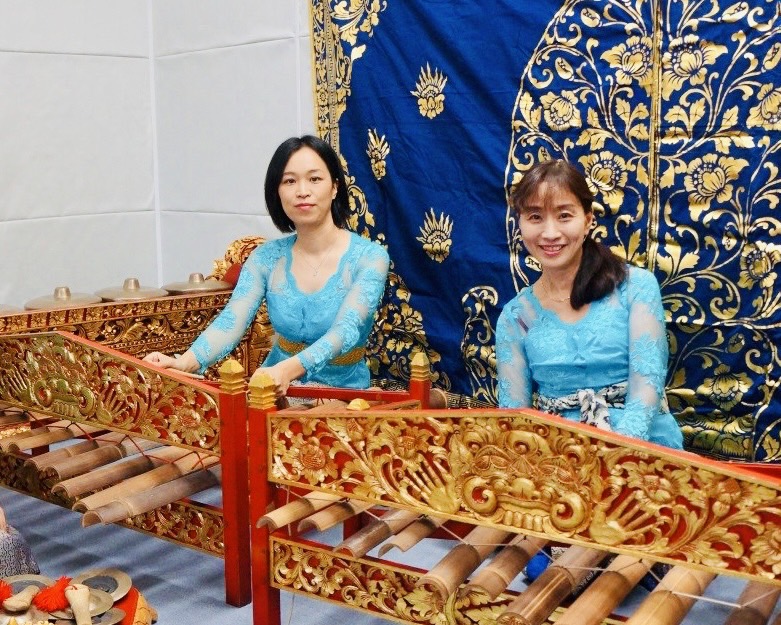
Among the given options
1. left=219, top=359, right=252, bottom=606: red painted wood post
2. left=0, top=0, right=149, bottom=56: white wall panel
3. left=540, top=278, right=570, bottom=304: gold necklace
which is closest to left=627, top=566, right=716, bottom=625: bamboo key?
left=540, top=278, right=570, bottom=304: gold necklace

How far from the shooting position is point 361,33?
3484 mm

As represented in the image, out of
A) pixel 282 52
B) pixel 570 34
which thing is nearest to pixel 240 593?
pixel 570 34

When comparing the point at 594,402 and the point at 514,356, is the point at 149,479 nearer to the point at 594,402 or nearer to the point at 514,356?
the point at 514,356

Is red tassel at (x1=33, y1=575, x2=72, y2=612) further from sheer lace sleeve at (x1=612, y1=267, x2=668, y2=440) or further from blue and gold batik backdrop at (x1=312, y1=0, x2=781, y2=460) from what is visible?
blue and gold batik backdrop at (x1=312, y1=0, x2=781, y2=460)

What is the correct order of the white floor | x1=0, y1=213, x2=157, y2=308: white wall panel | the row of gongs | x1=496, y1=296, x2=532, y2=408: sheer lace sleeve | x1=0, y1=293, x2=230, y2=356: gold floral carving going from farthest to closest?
x1=0, y1=213, x2=157, y2=308: white wall panel
the row of gongs
x1=0, y1=293, x2=230, y2=356: gold floral carving
x1=496, y1=296, x2=532, y2=408: sheer lace sleeve
the white floor

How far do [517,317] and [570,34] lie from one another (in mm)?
1075

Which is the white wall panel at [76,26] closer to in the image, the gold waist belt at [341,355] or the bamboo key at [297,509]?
the gold waist belt at [341,355]

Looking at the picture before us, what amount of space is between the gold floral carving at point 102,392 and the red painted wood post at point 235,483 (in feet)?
0.15

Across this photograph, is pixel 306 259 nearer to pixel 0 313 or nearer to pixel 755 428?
pixel 0 313

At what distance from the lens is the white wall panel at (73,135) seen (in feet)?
13.2

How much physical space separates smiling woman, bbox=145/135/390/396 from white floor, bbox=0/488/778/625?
0.54m

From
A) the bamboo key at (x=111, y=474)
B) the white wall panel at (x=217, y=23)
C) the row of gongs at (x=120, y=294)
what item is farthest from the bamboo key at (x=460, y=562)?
the white wall panel at (x=217, y=23)

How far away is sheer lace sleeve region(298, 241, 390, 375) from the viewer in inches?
100

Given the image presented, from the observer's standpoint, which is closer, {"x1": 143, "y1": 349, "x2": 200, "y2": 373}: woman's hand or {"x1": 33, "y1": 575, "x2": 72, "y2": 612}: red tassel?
{"x1": 33, "y1": 575, "x2": 72, "y2": 612}: red tassel
